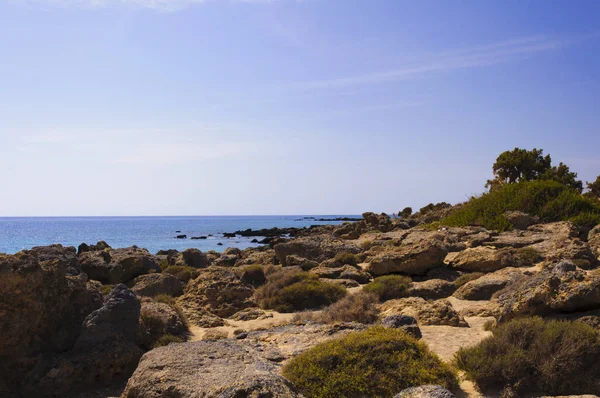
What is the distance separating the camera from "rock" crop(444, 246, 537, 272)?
16.0 metres

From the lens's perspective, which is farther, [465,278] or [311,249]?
[311,249]

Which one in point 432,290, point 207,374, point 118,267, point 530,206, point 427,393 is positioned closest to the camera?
point 427,393

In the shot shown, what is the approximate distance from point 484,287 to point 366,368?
8.06 meters

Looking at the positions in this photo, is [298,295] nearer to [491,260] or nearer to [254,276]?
[254,276]

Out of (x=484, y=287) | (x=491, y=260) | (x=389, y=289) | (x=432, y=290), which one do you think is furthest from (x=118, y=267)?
(x=491, y=260)

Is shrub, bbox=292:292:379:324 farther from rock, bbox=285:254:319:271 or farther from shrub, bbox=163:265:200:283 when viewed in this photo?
rock, bbox=285:254:319:271

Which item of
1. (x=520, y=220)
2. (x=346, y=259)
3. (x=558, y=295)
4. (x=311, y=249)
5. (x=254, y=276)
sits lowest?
(x=254, y=276)

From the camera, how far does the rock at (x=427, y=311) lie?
10.5 meters

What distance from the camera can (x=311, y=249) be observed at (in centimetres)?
2167

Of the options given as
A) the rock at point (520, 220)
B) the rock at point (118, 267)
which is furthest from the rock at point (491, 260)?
the rock at point (520, 220)

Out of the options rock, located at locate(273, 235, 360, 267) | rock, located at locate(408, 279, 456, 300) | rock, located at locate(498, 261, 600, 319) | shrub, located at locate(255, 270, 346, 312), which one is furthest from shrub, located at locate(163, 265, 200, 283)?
rock, located at locate(498, 261, 600, 319)

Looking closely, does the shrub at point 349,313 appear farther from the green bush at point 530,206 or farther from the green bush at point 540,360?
the green bush at point 530,206

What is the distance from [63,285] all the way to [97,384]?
207 cm

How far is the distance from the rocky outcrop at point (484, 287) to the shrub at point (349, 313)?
9.17 ft
